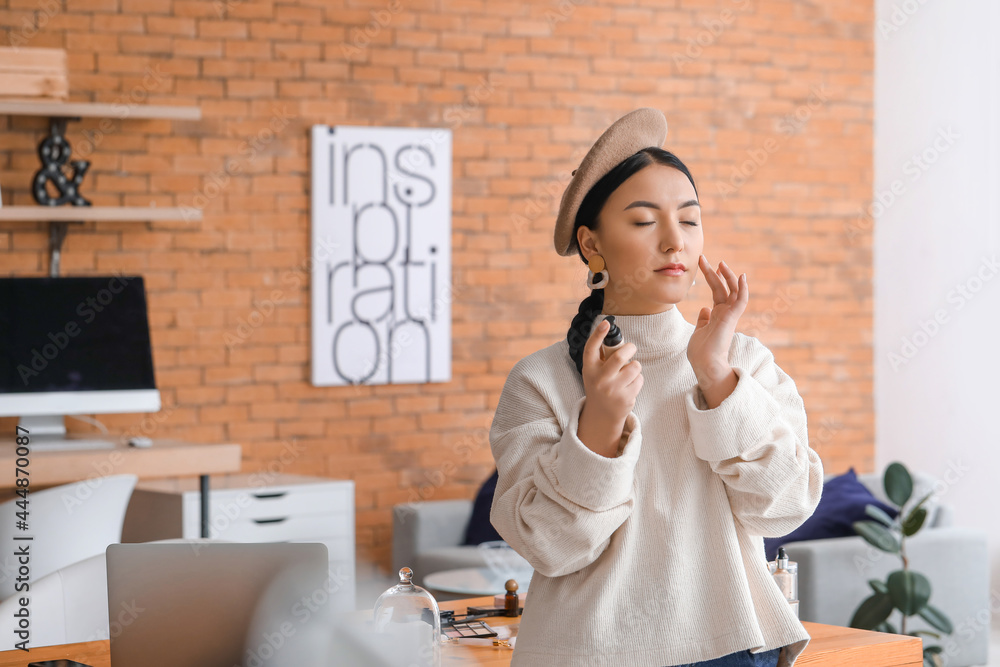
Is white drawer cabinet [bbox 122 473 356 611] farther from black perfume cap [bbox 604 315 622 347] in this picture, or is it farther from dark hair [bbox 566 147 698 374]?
black perfume cap [bbox 604 315 622 347]

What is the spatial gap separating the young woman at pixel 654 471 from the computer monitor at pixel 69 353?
2.71 meters

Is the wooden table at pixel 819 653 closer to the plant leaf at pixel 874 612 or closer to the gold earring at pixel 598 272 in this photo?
the gold earring at pixel 598 272

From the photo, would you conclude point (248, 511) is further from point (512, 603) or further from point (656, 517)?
point (656, 517)

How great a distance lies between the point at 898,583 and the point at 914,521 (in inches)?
8.0

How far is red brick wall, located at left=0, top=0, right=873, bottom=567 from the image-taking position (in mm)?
4223

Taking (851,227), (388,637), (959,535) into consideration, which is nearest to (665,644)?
(388,637)

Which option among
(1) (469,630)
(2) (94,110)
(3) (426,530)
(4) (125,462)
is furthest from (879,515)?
(2) (94,110)

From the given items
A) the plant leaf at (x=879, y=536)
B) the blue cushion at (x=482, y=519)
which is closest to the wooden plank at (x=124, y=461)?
the blue cushion at (x=482, y=519)

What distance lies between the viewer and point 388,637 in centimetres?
71

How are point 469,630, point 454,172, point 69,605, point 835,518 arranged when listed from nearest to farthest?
point 469,630 → point 69,605 → point 835,518 → point 454,172

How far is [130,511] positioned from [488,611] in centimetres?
229

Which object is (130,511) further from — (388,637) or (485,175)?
(388,637)

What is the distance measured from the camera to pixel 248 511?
389cm

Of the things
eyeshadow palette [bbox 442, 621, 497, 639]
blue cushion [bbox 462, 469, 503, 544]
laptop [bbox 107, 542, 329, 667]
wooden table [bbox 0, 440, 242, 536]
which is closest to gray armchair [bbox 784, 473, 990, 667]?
blue cushion [bbox 462, 469, 503, 544]
